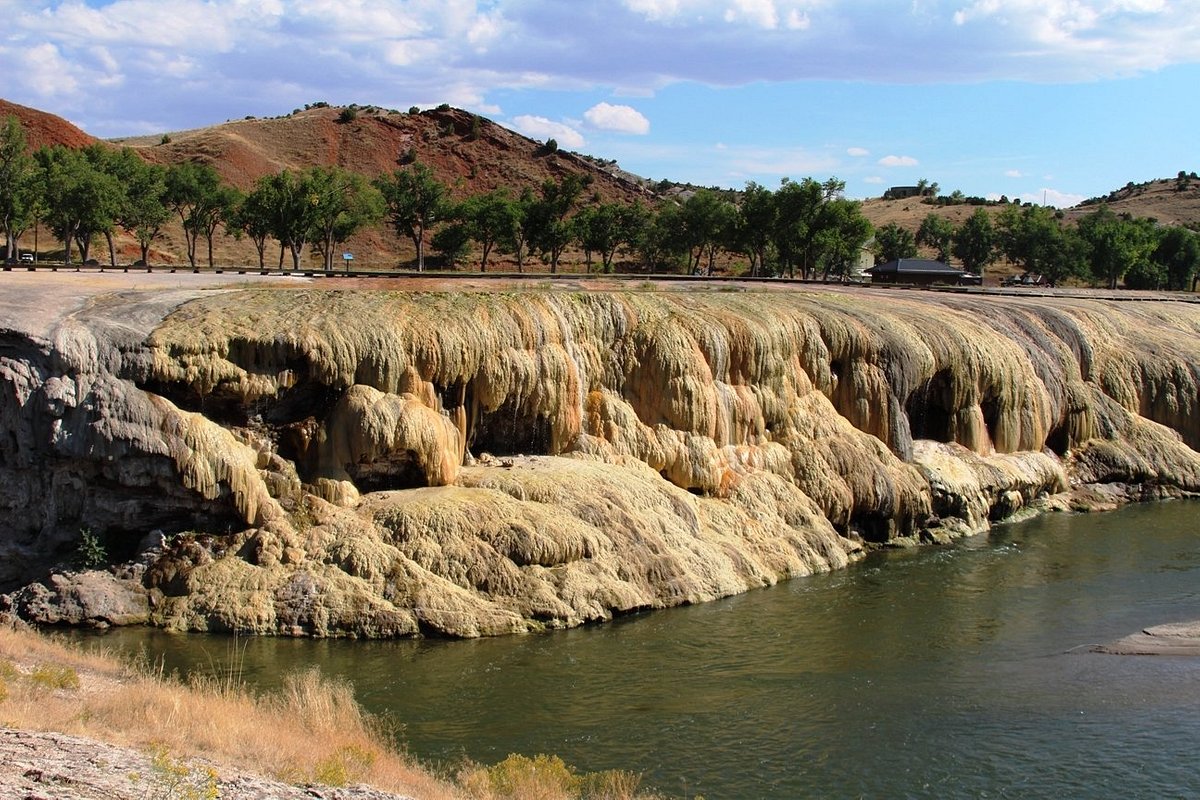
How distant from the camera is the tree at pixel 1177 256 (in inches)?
3777

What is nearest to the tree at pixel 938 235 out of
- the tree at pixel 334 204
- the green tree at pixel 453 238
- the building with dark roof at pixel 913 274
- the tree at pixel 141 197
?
the building with dark roof at pixel 913 274

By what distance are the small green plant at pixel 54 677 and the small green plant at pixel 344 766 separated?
4859mm

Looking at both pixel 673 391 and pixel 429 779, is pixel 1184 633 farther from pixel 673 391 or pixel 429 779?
pixel 429 779

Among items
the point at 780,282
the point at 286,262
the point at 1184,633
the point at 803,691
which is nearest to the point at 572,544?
the point at 803,691

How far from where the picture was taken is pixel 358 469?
2769 cm

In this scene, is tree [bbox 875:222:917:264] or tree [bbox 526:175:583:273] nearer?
tree [bbox 526:175:583:273]

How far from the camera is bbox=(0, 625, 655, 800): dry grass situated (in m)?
14.5

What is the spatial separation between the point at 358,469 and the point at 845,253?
5710 centimetres

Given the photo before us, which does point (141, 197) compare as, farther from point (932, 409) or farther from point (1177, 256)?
point (1177, 256)

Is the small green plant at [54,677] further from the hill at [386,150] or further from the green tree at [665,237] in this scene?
the hill at [386,150]

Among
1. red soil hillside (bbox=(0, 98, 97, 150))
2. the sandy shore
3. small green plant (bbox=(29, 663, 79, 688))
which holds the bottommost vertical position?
the sandy shore

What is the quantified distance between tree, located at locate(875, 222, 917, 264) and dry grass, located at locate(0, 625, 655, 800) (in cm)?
9605

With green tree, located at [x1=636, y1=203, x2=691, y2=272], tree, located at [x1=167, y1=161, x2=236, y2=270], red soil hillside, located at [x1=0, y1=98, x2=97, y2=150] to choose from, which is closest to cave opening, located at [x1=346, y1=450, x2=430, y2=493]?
tree, located at [x1=167, y1=161, x2=236, y2=270]

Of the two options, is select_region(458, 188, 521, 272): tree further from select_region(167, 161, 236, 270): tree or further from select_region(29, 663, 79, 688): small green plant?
select_region(29, 663, 79, 688): small green plant
